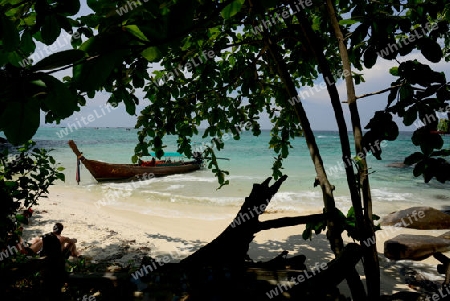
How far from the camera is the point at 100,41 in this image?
1.80ft

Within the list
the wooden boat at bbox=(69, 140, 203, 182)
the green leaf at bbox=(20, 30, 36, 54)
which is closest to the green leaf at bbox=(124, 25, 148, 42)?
the green leaf at bbox=(20, 30, 36, 54)

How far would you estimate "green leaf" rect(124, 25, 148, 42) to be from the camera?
61 centimetres

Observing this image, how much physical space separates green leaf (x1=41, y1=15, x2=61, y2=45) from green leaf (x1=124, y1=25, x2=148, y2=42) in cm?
58

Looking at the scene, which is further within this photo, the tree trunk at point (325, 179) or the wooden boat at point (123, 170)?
the wooden boat at point (123, 170)

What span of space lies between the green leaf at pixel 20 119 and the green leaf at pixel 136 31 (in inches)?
9.7

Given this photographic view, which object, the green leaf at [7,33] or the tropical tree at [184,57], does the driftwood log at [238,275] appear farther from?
the green leaf at [7,33]

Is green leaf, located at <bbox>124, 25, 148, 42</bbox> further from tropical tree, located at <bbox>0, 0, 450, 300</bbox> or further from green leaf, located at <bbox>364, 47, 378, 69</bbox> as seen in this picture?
green leaf, located at <bbox>364, 47, 378, 69</bbox>

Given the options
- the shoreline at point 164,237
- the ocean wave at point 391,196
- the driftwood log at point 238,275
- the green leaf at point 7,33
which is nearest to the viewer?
the green leaf at point 7,33

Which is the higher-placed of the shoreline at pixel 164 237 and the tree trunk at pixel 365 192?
the tree trunk at pixel 365 192

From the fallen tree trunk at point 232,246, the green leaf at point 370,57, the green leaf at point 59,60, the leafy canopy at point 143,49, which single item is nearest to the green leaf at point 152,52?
the leafy canopy at point 143,49

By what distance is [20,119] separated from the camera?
0.57 metres

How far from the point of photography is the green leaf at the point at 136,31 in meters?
0.61

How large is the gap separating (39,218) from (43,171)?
7138 millimetres

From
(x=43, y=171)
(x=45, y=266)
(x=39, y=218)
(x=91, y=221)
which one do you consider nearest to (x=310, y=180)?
(x=91, y=221)
